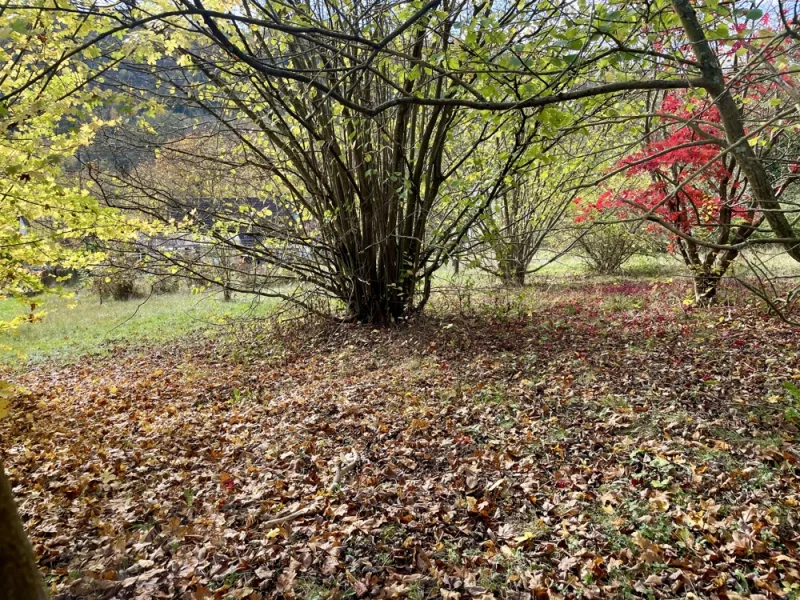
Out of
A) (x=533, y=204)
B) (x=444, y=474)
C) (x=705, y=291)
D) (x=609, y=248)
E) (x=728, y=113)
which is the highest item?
(x=533, y=204)

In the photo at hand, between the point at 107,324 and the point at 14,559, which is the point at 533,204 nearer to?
the point at 14,559

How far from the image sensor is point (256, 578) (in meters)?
2.46

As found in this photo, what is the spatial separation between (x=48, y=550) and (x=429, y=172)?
5.97 metres

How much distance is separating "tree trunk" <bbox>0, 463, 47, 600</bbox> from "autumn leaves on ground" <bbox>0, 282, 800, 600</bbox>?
1.32m

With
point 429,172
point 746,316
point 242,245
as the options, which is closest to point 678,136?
point 746,316

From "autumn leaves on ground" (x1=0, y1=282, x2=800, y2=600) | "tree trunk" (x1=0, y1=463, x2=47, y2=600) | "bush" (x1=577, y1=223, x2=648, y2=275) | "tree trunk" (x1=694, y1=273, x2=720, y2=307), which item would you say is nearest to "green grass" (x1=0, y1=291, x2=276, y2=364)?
"autumn leaves on ground" (x1=0, y1=282, x2=800, y2=600)

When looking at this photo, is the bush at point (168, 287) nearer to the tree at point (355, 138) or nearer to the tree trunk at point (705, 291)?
the tree at point (355, 138)

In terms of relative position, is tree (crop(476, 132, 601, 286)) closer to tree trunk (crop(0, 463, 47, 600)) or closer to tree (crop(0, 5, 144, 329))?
tree trunk (crop(0, 463, 47, 600))

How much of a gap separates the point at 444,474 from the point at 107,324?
474 inches

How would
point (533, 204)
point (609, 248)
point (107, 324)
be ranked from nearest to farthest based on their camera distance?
point (533, 204) < point (107, 324) < point (609, 248)

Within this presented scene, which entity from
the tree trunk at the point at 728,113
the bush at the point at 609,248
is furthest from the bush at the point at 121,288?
the tree trunk at the point at 728,113

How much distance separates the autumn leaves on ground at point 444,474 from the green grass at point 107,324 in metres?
3.43

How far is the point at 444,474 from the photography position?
132 inches

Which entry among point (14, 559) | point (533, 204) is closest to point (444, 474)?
point (14, 559)
